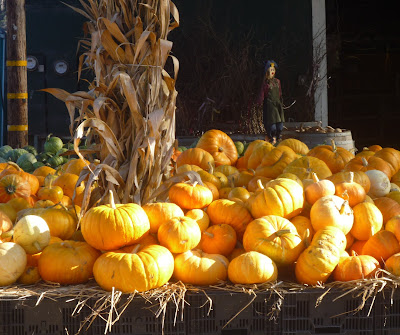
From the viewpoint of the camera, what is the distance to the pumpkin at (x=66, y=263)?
272 centimetres

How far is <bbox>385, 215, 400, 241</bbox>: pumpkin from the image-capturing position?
9.41 feet

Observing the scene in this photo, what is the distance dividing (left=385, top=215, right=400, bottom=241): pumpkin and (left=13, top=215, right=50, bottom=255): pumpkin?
1642mm

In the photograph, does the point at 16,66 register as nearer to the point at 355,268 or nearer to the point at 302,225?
the point at 302,225

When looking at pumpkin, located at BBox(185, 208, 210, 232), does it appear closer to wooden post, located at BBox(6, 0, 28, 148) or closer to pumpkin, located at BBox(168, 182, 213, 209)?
pumpkin, located at BBox(168, 182, 213, 209)

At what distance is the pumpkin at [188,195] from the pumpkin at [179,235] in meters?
0.29

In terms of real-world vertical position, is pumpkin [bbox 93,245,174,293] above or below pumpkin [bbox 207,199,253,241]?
below

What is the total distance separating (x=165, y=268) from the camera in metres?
2.63

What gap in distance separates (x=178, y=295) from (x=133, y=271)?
21 centimetres

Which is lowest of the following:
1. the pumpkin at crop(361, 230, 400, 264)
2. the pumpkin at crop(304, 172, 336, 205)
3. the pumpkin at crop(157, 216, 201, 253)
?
the pumpkin at crop(361, 230, 400, 264)

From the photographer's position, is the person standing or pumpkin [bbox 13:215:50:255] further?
the person standing

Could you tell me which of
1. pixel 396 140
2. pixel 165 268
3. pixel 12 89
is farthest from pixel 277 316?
pixel 396 140

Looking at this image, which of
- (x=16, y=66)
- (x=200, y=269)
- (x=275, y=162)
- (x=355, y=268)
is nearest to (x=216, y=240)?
(x=200, y=269)

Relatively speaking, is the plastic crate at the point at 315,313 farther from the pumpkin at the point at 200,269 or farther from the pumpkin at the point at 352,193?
the pumpkin at the point at 352,193

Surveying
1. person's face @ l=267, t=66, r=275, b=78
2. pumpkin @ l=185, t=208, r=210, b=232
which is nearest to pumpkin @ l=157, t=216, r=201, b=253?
pumpkin @ l=185, t=208, r=210, b=232
